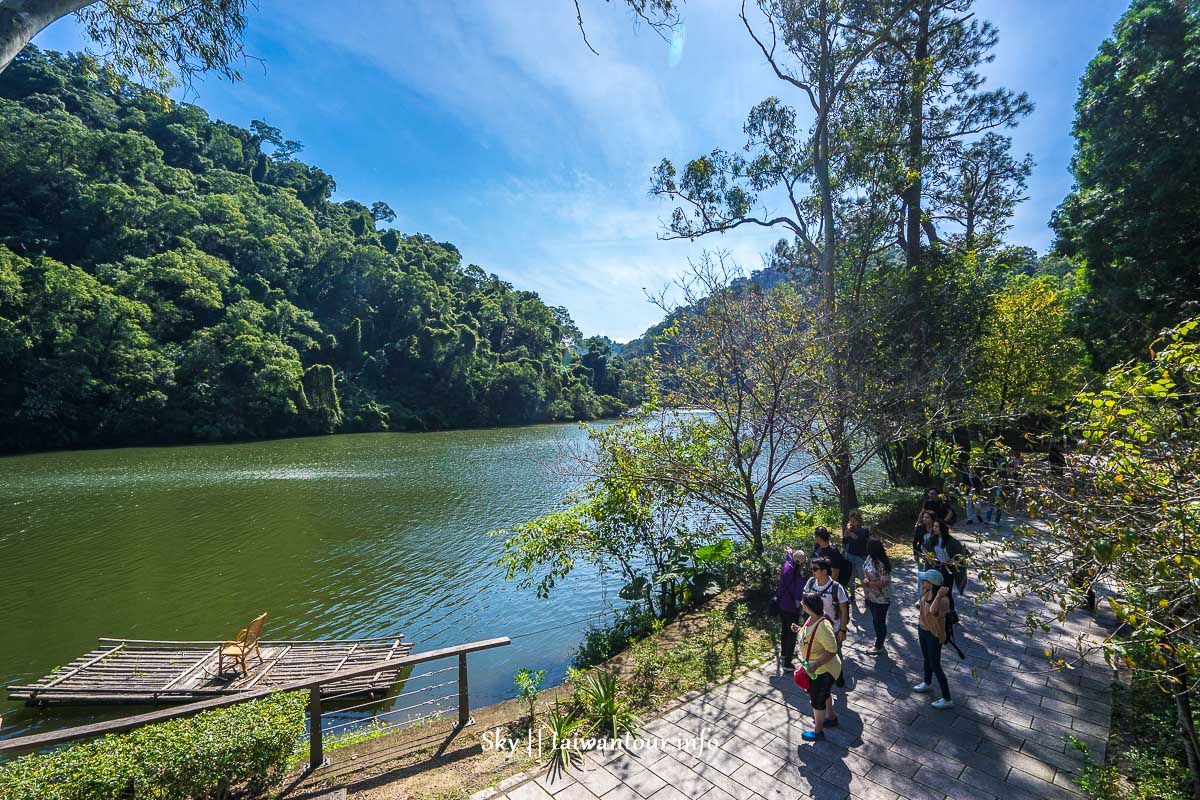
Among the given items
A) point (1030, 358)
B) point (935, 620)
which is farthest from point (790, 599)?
point (1030, 358)

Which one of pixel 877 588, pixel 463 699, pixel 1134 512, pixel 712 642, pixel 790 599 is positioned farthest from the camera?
pixel 712 642

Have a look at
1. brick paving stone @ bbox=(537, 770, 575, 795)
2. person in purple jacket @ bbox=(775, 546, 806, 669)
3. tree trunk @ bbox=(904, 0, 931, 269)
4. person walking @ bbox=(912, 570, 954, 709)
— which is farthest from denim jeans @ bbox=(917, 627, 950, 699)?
tree trunk @ bbox=(904, 0, 931, 269)

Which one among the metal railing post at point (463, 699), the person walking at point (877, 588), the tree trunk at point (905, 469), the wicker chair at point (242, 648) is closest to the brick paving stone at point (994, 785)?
the person walking at point (877, 588)

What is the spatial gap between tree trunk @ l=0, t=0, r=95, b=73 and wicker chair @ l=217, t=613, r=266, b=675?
817cm

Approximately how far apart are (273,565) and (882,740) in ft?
50.6

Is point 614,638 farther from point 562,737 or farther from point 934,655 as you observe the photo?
point 934,655

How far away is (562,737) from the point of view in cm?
459

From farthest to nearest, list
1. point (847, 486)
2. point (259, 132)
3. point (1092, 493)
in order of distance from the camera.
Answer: point (259, 132) < point (847, 486) < point (1092, 493)

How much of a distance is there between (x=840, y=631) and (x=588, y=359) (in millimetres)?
80872

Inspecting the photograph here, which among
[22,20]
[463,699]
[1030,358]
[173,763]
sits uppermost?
[22,20]

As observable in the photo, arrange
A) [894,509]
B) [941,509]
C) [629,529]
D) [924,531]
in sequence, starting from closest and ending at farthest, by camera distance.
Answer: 1. [924,531]
2. [941,509]
3. [629,529]
4. [894,509]

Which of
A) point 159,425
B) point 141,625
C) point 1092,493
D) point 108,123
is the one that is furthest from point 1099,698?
point 108,123

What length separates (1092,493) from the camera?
298 cm

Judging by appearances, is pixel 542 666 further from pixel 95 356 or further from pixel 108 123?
pixel 108 123
